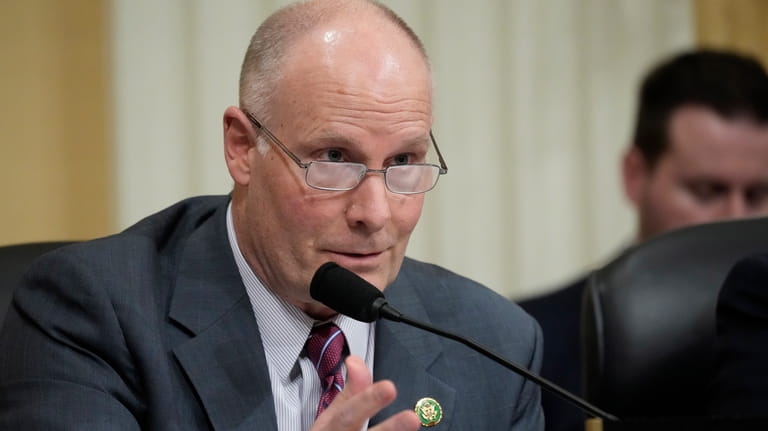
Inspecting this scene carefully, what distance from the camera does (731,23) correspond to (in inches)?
149

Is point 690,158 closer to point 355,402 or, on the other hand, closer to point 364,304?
point 364,304

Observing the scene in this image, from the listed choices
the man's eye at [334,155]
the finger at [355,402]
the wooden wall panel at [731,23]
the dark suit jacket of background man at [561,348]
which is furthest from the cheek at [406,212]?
the wooden wall panel at [731,23]

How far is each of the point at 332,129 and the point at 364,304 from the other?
0.29m

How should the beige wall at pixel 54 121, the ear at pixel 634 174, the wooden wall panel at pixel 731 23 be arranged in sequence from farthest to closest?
the wooden wall panel at pixel 731 23, the ear at pixel 634 174, the beige wall at pixel 54 121

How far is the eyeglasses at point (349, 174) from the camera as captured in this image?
5.20 ft

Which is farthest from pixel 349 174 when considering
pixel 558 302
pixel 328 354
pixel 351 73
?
pixel 558 302

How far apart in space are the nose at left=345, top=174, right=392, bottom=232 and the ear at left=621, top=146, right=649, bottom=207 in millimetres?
1556

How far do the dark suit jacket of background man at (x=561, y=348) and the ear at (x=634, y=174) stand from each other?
0.29 meters

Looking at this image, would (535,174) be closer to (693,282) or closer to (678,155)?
(678,155)

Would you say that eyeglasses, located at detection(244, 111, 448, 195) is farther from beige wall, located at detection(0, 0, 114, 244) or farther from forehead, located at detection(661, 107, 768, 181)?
forehead, located at detection(661, 107, 768, 181)

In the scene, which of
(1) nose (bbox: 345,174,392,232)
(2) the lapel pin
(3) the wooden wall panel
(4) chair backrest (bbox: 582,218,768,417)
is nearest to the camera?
(1) nose (bbox: 345,174,392,232)

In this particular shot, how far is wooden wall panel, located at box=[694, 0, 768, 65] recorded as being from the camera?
376cm

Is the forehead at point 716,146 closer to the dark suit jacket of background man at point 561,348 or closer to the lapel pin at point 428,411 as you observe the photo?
the dark suit jacket of background man at point 561,348

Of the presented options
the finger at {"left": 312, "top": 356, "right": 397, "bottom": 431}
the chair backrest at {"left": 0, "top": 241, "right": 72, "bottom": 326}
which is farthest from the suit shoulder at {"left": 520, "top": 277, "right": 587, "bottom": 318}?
the finger at {"left": 312, "top": 356, "right": 397, "bottom": 431}
